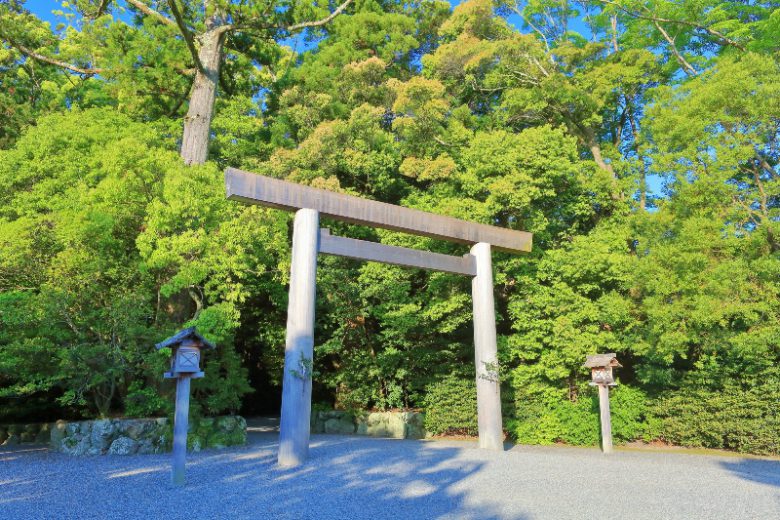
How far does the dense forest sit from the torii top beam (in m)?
1.78

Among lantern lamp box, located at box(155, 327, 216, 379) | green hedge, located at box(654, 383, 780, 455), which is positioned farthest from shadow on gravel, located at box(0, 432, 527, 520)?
green hedge, located at box(654, 383, 780, 455)

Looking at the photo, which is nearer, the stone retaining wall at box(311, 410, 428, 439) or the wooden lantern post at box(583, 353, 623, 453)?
the wooden lantern post at box(583, 353, 623, 453)

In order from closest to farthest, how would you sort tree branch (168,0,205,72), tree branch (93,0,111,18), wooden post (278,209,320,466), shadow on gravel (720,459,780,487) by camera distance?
shadow on gravel (720,459,780,487)
wooden post (278,209,320,466)
tree branch (168,0,205,72)
tree branch (93,0,111,18)

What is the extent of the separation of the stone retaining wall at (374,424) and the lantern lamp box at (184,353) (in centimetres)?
698

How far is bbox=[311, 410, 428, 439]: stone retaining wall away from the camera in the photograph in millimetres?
12086

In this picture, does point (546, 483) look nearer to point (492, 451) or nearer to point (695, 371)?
point (492, 451)

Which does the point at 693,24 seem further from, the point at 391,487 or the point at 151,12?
the point at 391,487

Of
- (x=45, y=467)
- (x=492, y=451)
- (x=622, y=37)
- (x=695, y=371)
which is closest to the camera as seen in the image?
(x=45, y=467)

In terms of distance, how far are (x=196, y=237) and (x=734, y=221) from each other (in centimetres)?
943

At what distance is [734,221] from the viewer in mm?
9461

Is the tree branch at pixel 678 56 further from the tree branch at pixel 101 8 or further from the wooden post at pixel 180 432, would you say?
the wooden post at pixel 180 432

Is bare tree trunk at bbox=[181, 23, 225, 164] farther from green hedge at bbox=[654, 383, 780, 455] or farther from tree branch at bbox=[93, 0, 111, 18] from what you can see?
green hedge at bbox=[654, 383, 780, 455]

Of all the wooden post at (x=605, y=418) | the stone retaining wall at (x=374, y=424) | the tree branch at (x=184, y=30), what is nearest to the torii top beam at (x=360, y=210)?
the wooden post at (x=605, y=418)

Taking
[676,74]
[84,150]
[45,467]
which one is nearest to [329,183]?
[84,150]
